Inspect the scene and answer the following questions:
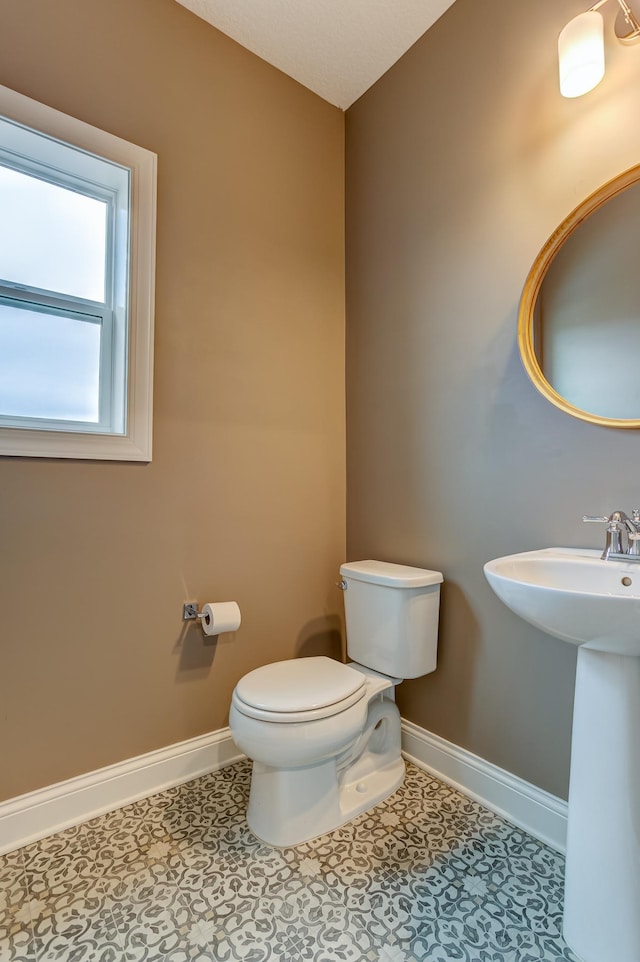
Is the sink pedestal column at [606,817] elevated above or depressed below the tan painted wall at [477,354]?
below

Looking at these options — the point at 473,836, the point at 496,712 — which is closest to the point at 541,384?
the point at 496,712

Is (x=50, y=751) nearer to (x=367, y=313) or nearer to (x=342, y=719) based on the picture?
(x=342, y=719)

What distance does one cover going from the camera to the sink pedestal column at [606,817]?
3.02 ft

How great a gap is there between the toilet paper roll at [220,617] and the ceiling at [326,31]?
82.5 inches

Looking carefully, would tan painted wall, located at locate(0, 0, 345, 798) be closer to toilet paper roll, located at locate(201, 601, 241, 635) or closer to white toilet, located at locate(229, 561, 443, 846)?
toilet paper roll, located at locate(201, 601, 241, 635)

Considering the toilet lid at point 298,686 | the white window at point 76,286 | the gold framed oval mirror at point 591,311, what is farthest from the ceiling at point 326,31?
the toilet lid at point 298,686

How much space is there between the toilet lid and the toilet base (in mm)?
214

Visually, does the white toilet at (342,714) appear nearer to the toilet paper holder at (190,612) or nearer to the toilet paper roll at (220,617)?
the toilet paper roll at (220,617)

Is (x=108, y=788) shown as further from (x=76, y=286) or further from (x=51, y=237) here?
(x=51, y=237)

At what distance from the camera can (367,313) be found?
1.97 metres

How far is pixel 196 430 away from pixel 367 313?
89cm

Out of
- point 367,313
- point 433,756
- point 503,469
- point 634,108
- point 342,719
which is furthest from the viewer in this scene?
point 367,313

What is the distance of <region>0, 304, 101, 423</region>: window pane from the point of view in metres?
1.43

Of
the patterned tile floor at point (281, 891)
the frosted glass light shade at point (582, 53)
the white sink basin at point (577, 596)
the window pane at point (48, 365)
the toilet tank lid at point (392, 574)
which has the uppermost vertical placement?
the frosted glass light shade at point (582, 53)
